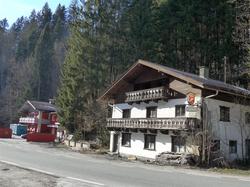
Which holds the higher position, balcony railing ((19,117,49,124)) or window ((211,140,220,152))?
balcony railing ((19,117,49,124))

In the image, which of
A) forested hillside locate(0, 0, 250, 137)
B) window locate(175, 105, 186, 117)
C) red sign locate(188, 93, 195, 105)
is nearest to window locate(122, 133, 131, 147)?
window locate(175, 105, 186, 117)

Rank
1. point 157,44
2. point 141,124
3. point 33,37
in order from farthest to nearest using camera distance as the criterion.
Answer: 1. point 33,37
2. point 157,44
3. point 141,124

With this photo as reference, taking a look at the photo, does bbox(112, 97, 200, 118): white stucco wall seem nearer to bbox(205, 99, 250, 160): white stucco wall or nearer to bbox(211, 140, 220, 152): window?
bbox(205, 99, 250, 160): white stucco wall

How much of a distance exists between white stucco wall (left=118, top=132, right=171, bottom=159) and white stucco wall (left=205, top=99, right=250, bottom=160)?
386 centimetres

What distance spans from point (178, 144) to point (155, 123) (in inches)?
96.2

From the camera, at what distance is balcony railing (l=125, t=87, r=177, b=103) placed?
101 ft

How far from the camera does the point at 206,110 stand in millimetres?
28125

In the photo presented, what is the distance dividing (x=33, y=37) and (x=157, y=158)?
77312 mm

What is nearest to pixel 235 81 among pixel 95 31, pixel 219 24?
pixel 219 24

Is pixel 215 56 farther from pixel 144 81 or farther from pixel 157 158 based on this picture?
pixel 157 158

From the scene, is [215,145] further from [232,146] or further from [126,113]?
[126,113]

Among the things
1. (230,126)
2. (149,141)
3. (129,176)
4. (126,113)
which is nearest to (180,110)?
(230,126)

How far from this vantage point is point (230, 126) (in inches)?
1179

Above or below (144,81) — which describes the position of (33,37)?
above
